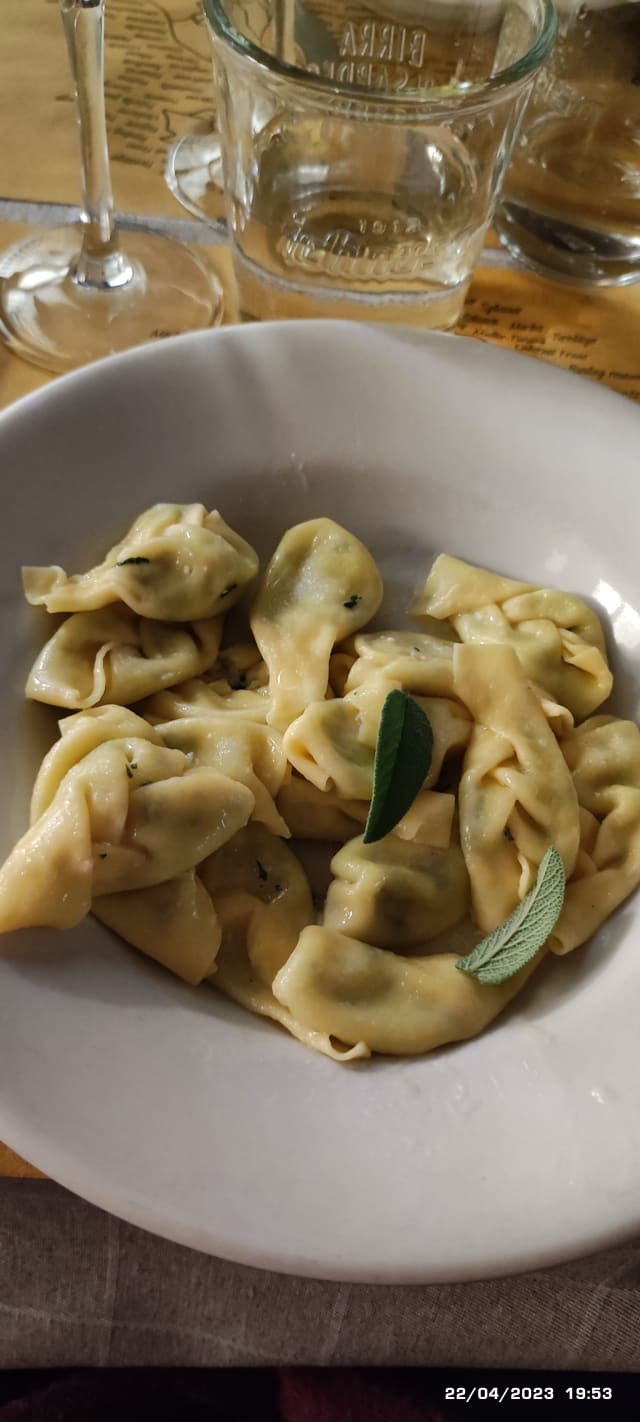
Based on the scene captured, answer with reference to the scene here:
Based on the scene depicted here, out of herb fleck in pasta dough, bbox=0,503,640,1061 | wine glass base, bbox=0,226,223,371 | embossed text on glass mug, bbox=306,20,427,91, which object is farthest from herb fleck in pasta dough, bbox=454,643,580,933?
embossed text on glass mug, bbox=306,20,427,91

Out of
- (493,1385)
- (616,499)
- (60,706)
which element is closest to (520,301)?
(616,499)

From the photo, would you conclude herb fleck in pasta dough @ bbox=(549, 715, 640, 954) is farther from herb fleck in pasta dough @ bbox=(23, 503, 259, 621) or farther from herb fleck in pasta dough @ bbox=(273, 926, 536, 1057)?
herb fleck in pasta dough @ bbox=(23, 503, 259, 621)

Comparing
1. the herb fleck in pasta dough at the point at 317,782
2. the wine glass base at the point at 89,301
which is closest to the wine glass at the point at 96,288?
the wine glass base at the point at 89,301

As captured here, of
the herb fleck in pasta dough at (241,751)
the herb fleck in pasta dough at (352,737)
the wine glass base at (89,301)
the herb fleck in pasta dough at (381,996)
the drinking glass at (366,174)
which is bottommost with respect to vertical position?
the herb fleck in pasta dough at (381,996)

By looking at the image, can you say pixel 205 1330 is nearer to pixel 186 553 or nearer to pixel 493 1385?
pixel 493 1385

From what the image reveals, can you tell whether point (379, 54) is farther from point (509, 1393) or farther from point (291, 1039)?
point (509, 1393)

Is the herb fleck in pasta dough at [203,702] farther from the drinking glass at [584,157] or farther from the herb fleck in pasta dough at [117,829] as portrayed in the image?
the drinking glass at [584,157]
